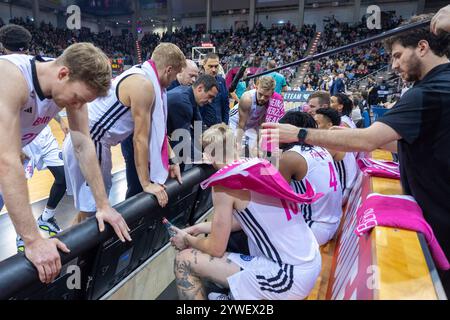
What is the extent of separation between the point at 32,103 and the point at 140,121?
63 cm

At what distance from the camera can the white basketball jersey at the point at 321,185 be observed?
2254 mm

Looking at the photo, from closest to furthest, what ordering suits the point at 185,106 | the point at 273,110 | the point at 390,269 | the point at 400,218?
the point at 390,269, the point at 400,218, the point at 185,106, the point at 273,110

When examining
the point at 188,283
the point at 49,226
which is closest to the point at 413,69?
the point at 188,283

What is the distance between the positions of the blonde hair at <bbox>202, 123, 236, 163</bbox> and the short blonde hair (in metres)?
0.67

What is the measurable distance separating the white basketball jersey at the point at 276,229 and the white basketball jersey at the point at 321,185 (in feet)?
2.17

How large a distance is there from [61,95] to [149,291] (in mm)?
1444

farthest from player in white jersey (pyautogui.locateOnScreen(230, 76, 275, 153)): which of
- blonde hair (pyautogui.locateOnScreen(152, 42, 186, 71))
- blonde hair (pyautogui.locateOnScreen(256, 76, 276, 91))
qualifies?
blonde hair (pyautogui.locateOnScreen(152, 42, 186, 71))

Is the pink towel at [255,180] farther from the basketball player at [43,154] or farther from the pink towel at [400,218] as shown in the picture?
Answer: the basketball player at [43,154]

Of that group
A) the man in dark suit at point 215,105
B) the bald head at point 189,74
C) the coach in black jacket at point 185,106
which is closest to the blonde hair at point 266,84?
the man in dark suit at point 215,105

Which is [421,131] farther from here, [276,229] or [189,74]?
[189,74]

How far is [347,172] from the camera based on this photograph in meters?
2.98

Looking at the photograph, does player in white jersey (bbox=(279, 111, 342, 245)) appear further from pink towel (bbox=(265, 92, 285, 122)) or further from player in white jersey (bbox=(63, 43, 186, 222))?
pink towel (bbox=(265, 92, 285, 122))
